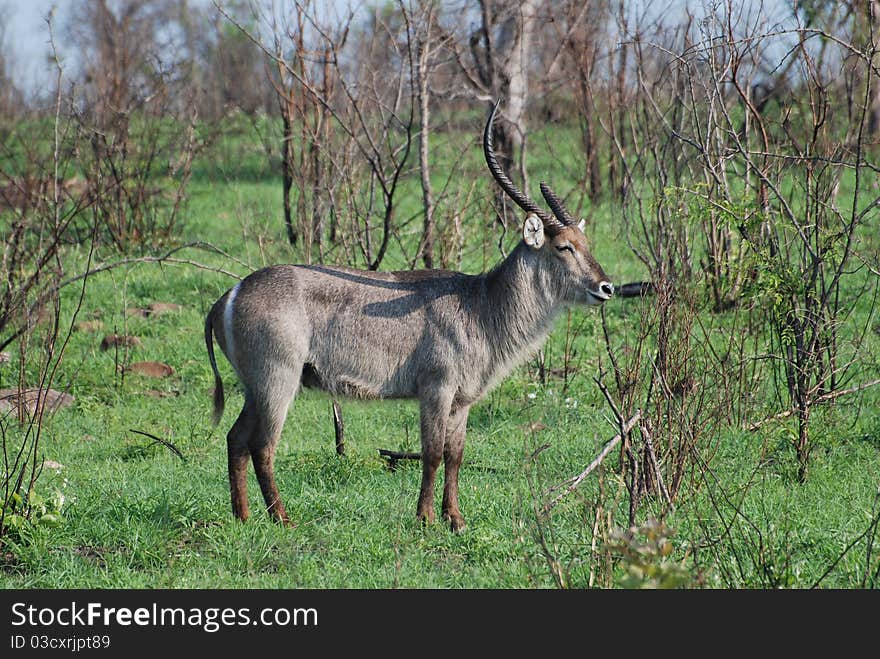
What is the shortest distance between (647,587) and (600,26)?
347 inches

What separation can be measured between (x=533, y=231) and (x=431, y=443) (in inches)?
44.7

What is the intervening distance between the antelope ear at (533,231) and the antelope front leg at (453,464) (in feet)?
2.88

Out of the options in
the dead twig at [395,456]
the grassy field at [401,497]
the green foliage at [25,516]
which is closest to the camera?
the grassy field at [401,497]

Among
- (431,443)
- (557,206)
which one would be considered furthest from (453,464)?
(557,206)

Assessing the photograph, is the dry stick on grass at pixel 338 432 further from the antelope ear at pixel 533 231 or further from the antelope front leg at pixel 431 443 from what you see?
the antelope ear at pixel 533 231

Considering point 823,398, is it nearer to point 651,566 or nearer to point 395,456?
point 395,456

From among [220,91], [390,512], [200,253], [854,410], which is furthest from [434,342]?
[220,91]

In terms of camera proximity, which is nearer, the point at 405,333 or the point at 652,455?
the point at 652,455

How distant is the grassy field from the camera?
422cm

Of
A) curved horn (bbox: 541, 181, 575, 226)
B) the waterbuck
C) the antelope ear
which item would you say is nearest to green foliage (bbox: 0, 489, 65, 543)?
the waterbuck

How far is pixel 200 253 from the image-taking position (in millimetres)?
10992

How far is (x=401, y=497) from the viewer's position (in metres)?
4.56

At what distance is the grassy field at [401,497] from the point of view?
13.9ft

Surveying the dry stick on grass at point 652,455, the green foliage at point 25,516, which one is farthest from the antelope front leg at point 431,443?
the green foliage at point 25,516
